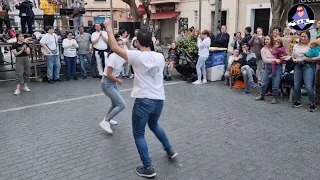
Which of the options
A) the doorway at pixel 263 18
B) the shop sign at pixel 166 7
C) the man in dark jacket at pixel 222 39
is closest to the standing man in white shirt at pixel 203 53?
the man in dark jacket at pixel 222 39

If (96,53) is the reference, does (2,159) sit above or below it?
below

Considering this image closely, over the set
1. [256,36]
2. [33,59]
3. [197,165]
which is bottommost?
[197,165]

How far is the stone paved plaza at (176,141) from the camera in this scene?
13.5 feet

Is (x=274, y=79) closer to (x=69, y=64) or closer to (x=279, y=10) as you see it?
(x=69, y=64)

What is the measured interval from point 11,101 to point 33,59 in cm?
303

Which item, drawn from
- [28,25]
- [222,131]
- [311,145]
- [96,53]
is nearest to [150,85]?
[222,131]

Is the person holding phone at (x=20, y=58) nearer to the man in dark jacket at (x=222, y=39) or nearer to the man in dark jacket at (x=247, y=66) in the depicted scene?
the man in dark jacket at (x=247, y=66)

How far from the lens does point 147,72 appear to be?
3736 millimetres

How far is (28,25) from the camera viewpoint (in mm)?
12531

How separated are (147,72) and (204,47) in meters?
6.22

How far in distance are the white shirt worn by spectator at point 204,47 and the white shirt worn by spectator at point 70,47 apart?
4.20 meters

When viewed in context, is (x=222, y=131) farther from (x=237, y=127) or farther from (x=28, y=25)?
(x=28, y=25)

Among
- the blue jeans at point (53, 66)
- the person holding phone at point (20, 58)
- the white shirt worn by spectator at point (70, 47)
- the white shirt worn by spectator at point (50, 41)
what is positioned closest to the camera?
the person holding phone at point (20, 58)

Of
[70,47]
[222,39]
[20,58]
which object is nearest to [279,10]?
[222,39]
